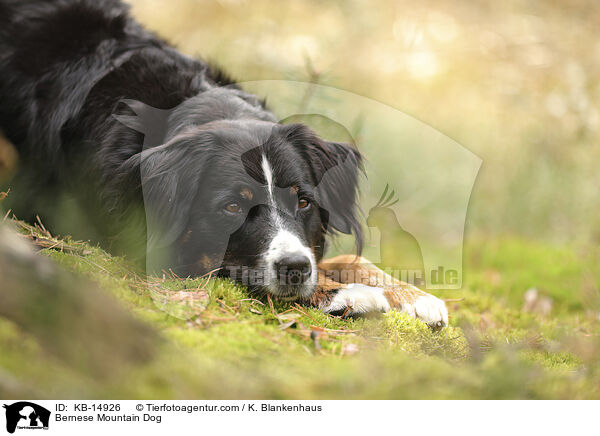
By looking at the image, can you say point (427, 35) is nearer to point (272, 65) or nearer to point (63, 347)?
point (272, 65)

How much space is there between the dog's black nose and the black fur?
21 cm

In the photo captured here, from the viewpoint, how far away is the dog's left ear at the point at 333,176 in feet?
11.5

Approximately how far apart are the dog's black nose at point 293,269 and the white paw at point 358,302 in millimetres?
A: 237

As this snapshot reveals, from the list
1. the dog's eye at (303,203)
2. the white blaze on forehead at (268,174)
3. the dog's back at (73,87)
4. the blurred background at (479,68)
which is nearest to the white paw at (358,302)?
the dog's eye at (303,203)

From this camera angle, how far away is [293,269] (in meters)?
2.88

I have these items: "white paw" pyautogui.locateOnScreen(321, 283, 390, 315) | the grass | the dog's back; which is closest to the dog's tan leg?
"white paw" pyautogui.locateOnScreen(321, 283, 390, 315)

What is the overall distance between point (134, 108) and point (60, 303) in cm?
225

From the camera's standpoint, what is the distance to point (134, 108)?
3574 millimetres

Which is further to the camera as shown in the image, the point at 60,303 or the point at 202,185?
the point at 202,185

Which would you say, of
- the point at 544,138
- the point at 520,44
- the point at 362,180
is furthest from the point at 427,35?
the point at 362,180

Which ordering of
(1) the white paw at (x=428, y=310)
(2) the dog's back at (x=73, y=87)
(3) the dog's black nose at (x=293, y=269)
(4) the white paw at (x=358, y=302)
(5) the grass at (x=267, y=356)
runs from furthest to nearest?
(2) the dog's back at (x=73, y=87) → (1) the white paw at (x=428, y=310) → (4) the white paw at (x=358, y=302) → (3) the dog's black nose at (x=293, y=269) → (5) the grass at (x=267, y=356)

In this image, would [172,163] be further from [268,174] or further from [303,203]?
[303,203]
